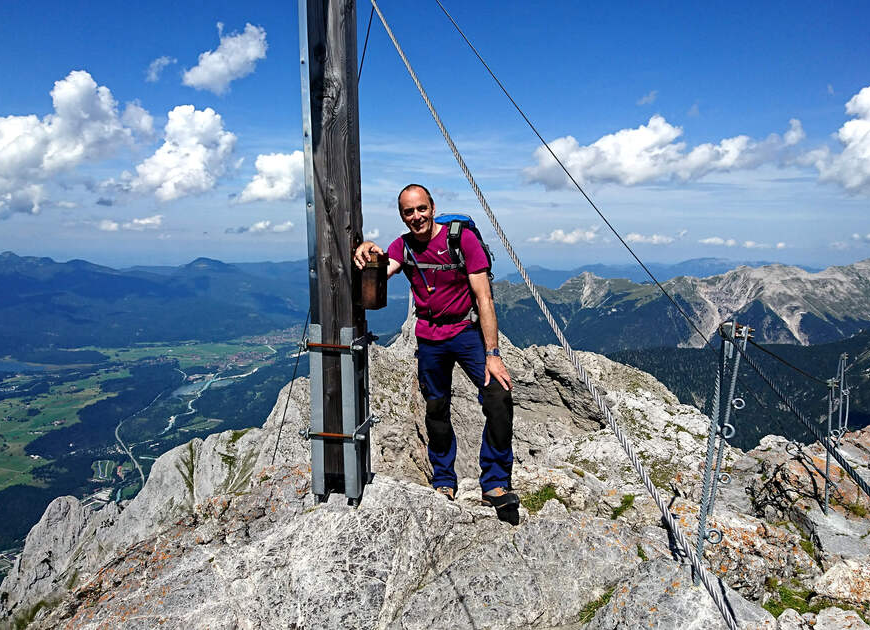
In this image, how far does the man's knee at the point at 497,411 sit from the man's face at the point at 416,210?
2.60 metres

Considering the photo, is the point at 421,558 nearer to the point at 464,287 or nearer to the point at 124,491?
the point at 464,287

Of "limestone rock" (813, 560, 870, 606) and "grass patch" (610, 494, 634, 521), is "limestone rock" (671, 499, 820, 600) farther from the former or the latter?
"grass patch" (610, 494, 634, 521)

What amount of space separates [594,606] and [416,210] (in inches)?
238

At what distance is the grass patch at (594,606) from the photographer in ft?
20.6

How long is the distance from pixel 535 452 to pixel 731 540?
11965mm

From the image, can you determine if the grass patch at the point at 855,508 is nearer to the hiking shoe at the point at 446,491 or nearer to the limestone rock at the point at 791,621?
the limestone rock at the point at 791,621

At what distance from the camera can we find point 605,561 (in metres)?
6.88

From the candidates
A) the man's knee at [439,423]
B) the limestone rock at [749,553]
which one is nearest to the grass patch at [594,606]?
the limestone rock at [749,553]

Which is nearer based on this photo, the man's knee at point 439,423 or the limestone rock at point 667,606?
the limestone rock at point 667,606

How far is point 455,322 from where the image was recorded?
744 cm

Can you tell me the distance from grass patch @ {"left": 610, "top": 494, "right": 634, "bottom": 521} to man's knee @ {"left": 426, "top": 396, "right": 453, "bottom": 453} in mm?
3570

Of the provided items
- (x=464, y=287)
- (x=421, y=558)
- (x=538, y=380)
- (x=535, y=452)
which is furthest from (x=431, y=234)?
(x=538, y=380)

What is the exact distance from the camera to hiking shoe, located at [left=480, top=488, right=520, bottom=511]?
7.47m

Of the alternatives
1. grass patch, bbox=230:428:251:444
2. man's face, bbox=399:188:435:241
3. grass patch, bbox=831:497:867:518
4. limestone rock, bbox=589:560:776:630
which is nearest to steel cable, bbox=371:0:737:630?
limestone rock, bbox=589:560:776:630
